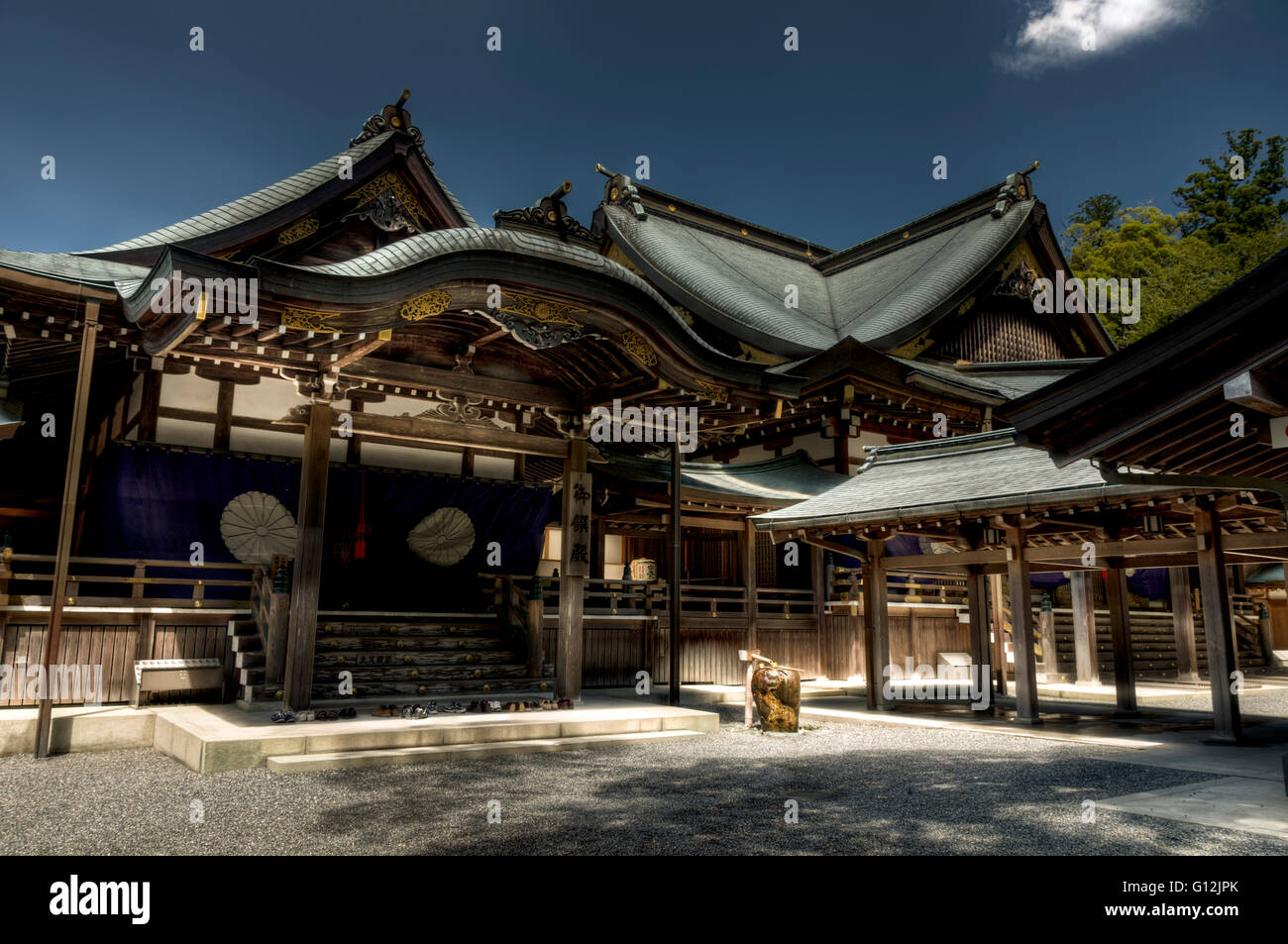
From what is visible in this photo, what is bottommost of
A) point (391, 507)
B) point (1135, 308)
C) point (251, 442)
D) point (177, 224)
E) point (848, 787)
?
point (848, 787)

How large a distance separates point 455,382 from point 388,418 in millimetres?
837

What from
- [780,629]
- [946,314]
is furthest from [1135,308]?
[780,629]

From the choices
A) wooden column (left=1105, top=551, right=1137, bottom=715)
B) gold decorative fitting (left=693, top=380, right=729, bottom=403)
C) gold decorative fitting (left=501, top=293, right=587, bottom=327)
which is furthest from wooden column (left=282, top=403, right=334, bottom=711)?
wooden column (left=1105, top=551, right=1137, bottom=715)

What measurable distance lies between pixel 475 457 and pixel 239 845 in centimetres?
1001

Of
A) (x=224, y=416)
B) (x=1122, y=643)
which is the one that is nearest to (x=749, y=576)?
(x=1122, y=643)

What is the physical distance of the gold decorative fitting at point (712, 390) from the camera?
9.88m

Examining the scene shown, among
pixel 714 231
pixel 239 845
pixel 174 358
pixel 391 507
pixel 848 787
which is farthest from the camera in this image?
pixel 714 231

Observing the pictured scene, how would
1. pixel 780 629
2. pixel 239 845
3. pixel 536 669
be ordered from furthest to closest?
1. pixel 780 629
2. pixel 536 669
3. pixel 239 845

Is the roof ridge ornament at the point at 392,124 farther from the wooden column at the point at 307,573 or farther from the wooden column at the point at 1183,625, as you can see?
the wooden column at the point at 1183,625

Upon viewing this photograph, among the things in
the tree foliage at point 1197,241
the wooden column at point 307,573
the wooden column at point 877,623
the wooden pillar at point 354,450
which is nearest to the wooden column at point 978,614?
the wooden column at point 877,623

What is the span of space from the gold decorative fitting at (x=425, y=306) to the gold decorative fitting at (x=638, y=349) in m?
1.97

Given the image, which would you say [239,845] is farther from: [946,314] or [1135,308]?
[1135,308]

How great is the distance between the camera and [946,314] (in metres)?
19.8

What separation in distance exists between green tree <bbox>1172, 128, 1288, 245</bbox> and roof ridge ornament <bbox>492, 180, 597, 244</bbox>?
25.0 meters
